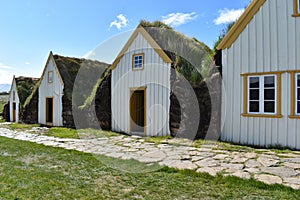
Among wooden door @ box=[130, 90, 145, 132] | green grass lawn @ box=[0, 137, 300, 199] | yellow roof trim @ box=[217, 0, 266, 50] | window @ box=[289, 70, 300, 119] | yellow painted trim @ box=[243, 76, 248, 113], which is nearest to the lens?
green grass lawn @ box=[0, 137, 300, 199]

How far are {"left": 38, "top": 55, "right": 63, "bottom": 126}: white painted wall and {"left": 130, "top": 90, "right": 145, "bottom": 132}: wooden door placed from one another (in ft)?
19.8

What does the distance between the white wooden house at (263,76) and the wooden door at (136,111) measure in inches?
169

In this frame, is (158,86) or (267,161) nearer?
(267,161)

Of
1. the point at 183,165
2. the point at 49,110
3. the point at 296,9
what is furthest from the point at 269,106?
the point at 49,110

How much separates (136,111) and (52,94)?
7.38 meters

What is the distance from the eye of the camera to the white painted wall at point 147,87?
9445 mm

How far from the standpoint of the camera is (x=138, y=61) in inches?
406

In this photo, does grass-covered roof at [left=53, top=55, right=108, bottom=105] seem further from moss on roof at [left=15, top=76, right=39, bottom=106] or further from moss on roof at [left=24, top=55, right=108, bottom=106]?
moss on roof at [left=15, top=76, right=39, bottom=106]

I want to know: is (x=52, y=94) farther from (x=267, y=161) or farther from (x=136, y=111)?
(x=267, y=161)

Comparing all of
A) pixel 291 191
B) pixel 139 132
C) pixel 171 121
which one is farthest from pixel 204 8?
pixel 291 191

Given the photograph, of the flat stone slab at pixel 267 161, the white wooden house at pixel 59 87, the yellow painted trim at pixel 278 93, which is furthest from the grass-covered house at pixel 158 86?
the white wooden house at pixel 59 87

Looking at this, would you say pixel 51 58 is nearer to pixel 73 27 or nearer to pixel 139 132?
pixel 73 27

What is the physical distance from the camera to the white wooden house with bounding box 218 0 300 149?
6926 millimetres

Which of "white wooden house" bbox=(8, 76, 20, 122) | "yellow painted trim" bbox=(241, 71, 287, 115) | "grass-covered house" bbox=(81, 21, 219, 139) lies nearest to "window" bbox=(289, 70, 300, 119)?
"yellow painted trim" bbox=(241, 71, 287, 115)
